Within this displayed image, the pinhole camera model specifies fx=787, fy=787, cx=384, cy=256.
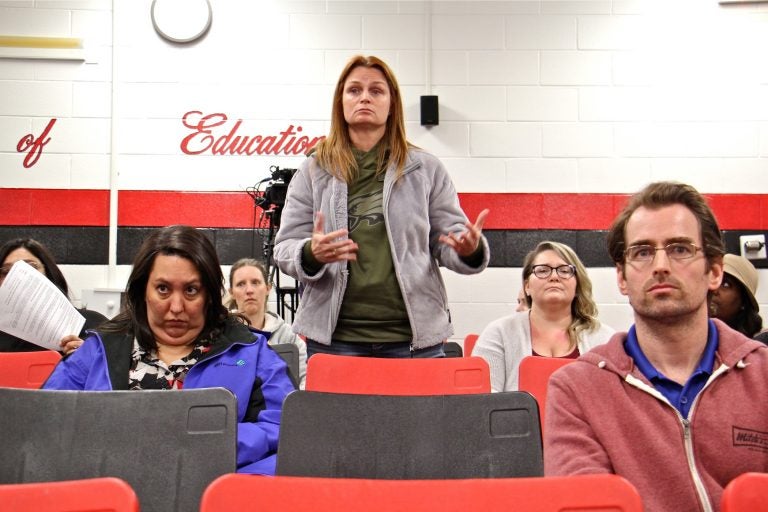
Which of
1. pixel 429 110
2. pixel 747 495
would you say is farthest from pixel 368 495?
pixel 429 110

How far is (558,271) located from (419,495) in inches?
89.9

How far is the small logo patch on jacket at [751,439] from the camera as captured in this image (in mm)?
A: 1342

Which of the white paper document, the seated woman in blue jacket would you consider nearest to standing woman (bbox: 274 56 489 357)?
the seated woman in blue jacket

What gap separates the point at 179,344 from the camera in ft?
6.44

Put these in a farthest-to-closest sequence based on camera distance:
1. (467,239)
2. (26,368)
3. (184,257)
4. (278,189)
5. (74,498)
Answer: (278,189), (26,368), (467,239), (184,257), (74,498)

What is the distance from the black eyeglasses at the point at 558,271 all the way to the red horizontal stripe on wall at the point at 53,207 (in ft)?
9.76

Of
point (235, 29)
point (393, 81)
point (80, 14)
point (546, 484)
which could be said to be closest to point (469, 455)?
point (546, 484)

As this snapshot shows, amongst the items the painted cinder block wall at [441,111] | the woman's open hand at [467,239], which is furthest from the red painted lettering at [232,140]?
the woman's open hand at [467,239]

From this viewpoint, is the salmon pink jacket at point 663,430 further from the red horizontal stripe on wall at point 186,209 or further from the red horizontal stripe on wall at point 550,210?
the red horizontal stripe on wall at point 186,209

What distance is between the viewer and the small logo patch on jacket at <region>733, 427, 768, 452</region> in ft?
4.40

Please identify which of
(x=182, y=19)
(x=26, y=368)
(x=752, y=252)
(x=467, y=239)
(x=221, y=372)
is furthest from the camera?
(x=182, y=19)

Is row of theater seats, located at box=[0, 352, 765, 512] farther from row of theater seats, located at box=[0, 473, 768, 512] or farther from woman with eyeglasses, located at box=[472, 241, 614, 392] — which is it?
woman with eyeglasses, located at box=[472, 241, 614, 392]

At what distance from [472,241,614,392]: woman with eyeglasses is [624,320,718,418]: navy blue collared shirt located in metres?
1.35

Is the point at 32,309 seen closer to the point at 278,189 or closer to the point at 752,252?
the point at 278,189
